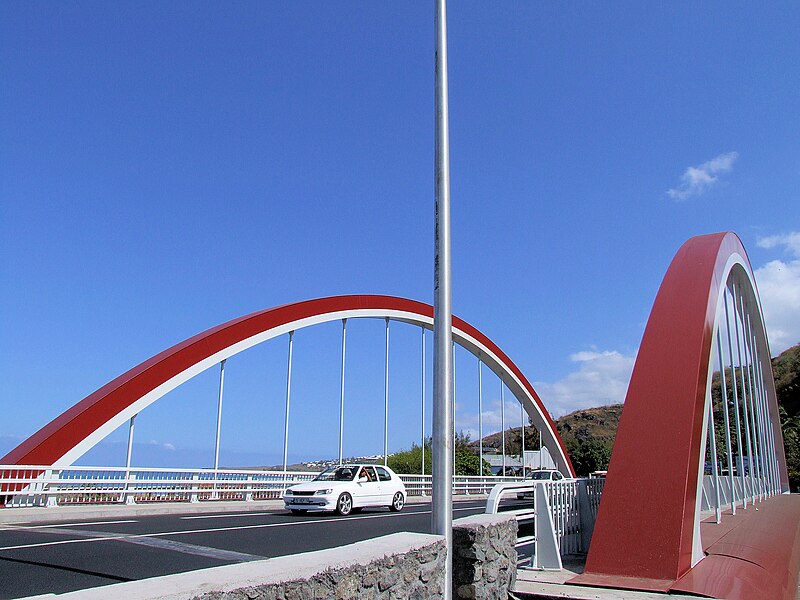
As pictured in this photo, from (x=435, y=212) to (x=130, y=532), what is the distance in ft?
29.9

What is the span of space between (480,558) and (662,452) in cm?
345

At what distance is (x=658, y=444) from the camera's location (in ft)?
27.6

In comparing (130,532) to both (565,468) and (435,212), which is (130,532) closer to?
(435,212)

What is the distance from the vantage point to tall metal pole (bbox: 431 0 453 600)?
5.62 meters

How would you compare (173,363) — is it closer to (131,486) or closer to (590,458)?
(131,486)

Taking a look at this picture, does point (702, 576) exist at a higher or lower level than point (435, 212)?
lower

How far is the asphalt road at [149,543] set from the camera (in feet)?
25.2

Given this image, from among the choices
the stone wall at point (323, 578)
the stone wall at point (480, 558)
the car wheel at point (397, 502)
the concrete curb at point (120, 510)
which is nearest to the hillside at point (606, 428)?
the car wheel at point (397, 502)

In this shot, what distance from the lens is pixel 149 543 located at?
10.5m

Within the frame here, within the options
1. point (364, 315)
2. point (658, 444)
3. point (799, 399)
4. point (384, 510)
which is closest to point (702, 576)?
point (658, 444)

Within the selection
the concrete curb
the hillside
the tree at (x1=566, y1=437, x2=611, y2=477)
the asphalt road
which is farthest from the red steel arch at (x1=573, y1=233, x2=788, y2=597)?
the tree at (x1=566, y1=437, x2=611, y2=477)

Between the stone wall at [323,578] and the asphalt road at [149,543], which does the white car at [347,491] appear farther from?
the stone wall at [323,578]

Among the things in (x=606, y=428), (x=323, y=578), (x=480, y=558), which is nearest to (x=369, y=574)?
(x=323, y=578)

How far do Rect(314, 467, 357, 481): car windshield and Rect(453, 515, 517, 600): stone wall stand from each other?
526 inches
